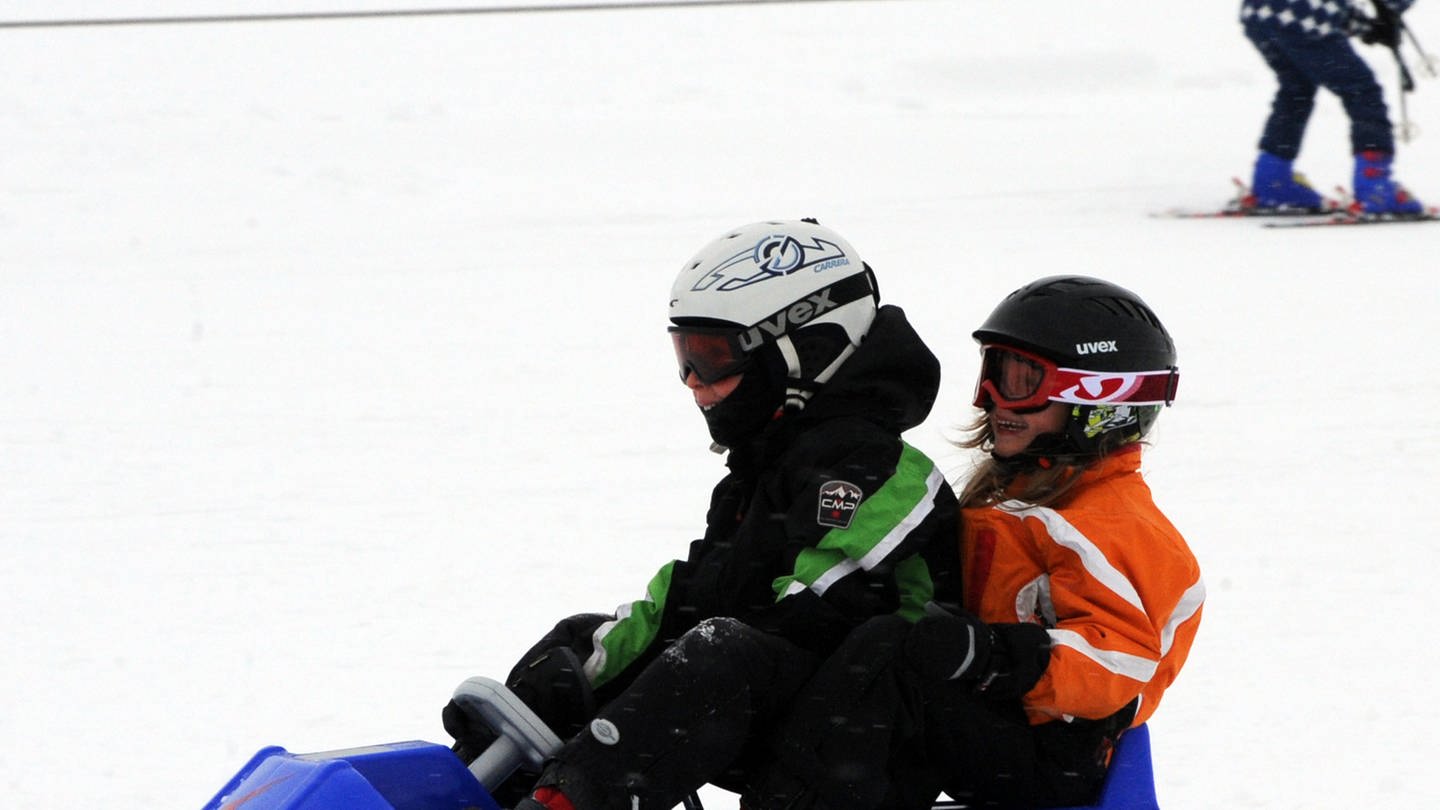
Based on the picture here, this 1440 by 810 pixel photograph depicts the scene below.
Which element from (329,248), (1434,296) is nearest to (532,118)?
(329,248)

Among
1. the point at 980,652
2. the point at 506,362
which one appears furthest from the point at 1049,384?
the point at 506,362

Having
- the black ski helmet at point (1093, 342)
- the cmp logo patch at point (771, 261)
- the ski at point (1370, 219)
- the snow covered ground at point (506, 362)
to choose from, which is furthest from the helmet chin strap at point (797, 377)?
the ski at point (1370, 219)

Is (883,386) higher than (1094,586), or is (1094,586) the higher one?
(883,386)

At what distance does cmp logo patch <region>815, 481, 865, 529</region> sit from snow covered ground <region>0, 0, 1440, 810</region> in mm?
1221

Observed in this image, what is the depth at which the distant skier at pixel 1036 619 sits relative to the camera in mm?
2250

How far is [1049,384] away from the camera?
257 centimetres

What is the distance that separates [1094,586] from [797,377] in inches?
21.0

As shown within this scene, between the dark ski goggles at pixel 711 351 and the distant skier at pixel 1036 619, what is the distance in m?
0.39

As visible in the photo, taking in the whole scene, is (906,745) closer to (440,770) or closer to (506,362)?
(440,770)

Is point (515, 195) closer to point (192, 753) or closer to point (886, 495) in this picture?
point (192, 753)

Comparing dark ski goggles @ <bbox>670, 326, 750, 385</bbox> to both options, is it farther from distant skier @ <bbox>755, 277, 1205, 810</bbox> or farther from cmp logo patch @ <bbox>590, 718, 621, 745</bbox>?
cmp logo patch @ <bbox>590, 718, 621, 745</bbox>

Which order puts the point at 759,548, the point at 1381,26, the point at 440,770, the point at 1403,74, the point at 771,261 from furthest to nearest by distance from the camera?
the point at 1403,74 < the point at 1381,26 < the point at 771,261 < the point at 759,548 < the point at 440,770

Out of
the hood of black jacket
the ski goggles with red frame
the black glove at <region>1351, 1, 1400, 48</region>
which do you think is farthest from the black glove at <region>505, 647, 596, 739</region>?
the black glove at <region>1351, 1, 1400, 48</region>

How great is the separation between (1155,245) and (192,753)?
685cm
